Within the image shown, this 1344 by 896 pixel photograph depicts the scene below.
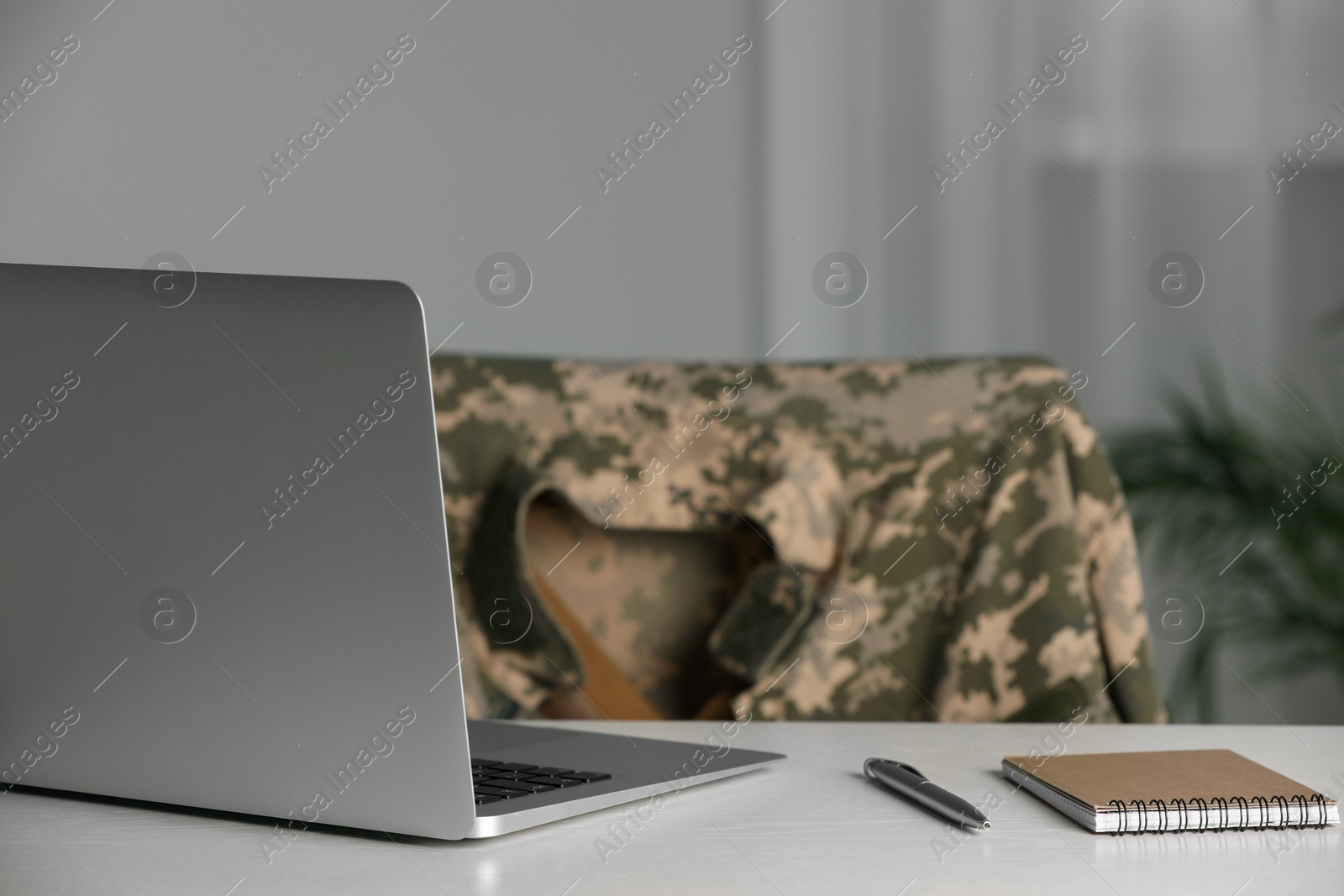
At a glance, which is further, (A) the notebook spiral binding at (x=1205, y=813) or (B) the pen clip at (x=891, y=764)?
(B) the pen clip at (x=891, y=764)

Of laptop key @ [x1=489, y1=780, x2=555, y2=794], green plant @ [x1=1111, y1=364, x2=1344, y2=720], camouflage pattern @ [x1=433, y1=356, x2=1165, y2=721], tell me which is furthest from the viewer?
green plant @ [x1=1111, y1=364, x2=1344, y2=720]

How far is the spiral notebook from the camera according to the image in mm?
570

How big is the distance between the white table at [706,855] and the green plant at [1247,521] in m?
1.60

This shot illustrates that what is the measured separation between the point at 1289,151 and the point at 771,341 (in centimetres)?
112

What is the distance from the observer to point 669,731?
92 cm

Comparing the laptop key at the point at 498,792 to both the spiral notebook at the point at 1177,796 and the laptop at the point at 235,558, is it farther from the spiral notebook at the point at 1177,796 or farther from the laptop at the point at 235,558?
the spiral notebook at the point at 1177,796

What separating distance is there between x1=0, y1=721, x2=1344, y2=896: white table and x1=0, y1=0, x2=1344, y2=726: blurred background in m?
1.82

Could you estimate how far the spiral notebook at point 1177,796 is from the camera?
57 centimetres

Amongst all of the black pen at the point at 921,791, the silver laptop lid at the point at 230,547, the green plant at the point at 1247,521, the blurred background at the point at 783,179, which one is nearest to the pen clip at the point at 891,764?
the black pen at the point at 921,791

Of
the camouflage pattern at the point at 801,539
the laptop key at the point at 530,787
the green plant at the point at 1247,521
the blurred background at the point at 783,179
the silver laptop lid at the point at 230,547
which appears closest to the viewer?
the silver laptop lid at the point at 230,547

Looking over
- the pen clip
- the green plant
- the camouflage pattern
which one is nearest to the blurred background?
the green plant

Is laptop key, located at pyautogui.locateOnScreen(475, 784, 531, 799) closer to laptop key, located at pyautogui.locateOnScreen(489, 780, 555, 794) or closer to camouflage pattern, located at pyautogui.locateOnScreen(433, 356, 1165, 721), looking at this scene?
laptop key, located at pyautogui.locateOnScreen(489, 780, 555, 794)

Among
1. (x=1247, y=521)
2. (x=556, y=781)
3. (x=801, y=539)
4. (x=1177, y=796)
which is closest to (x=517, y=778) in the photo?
(x=556, y=781)

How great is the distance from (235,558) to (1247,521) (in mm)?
2025
